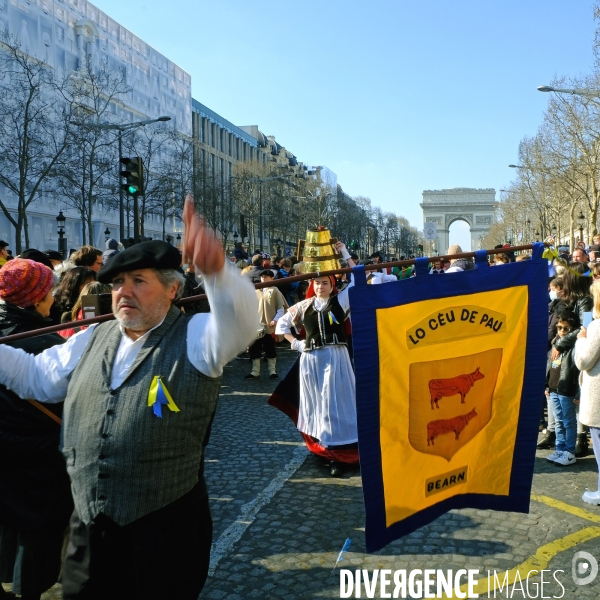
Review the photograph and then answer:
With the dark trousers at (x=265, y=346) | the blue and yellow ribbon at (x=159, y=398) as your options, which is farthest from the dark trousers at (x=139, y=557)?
the dark trousers at (x=265, y=346)

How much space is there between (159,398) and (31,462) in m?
1.20

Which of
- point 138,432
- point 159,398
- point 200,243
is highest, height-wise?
point 200,243

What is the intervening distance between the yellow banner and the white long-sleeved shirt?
0.80 meters

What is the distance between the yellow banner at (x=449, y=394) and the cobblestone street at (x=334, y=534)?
3.03 feet

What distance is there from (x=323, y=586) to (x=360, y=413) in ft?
4.53

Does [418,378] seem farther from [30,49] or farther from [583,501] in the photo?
[30,49]

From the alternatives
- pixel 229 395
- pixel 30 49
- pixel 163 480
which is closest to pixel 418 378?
pixel 163 480

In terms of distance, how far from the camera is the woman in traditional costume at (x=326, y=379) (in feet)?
19.8

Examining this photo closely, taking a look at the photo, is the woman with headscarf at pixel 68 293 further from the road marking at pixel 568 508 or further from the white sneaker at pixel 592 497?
the white sneaker at pixel 592 497

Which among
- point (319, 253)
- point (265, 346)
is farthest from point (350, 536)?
point (265, 346)

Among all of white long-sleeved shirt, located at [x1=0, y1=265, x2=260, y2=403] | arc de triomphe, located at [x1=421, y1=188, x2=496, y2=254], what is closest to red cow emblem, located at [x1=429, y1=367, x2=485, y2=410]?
white long-sleeved shirt, located at [x1=0, y1=265, x2=260, y2=403]

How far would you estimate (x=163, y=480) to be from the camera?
8.26ft

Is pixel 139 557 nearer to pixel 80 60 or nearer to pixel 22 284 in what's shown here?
pixel 22 284

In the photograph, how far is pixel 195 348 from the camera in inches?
98.6
